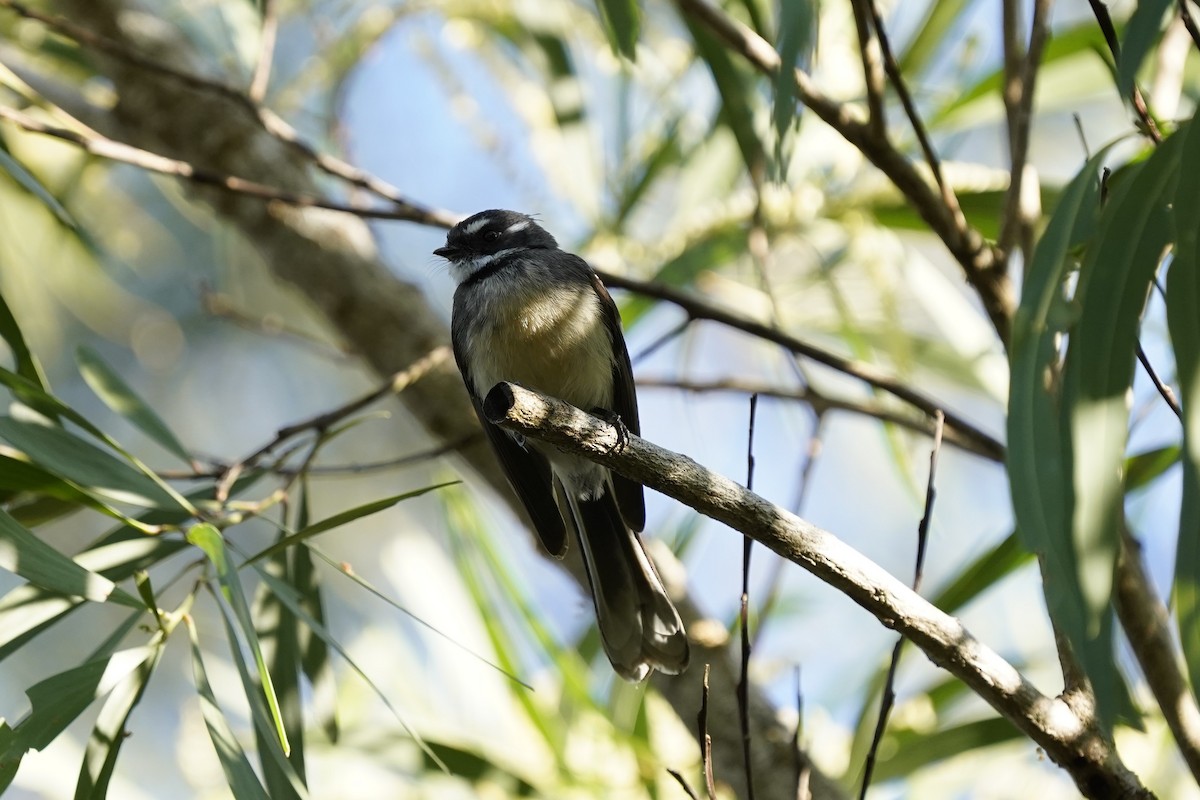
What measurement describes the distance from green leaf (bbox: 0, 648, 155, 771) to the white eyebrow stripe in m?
2.13

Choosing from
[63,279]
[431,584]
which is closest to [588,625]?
[431,584]

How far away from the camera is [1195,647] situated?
157cm

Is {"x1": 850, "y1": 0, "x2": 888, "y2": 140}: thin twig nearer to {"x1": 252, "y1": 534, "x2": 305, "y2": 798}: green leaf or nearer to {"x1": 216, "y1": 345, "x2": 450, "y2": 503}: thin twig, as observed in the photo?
{"x1": 216, "y1": 345, "x2": 450, "y2": 503}: thin twig

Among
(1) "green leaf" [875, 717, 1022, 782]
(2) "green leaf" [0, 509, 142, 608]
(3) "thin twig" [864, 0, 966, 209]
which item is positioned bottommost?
(2) "green leaf" [0, 509, 142, 608]

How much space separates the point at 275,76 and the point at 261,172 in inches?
95.9

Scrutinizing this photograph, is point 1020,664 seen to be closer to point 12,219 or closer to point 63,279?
point 12,219

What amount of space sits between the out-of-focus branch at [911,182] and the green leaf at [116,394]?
5.11ft

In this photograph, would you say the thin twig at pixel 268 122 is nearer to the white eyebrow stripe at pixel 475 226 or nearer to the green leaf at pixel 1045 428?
the white eyebrow stripe at pixel 475 226

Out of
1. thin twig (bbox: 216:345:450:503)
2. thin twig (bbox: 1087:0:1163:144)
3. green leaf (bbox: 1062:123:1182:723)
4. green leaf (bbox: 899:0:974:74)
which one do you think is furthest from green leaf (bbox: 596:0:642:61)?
green leaf (bbox: 899:0:974:74)

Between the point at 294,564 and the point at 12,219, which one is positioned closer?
the point at 294,564

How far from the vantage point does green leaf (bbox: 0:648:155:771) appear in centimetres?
185

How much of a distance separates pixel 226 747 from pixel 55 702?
11.1 inches

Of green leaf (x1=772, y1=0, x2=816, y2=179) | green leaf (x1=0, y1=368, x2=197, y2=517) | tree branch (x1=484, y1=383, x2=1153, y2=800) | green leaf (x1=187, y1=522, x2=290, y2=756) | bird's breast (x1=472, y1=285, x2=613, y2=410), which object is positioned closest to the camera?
green leaf (x1=187, y1=522, x2=290, y2=756)

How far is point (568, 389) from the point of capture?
332 cm
